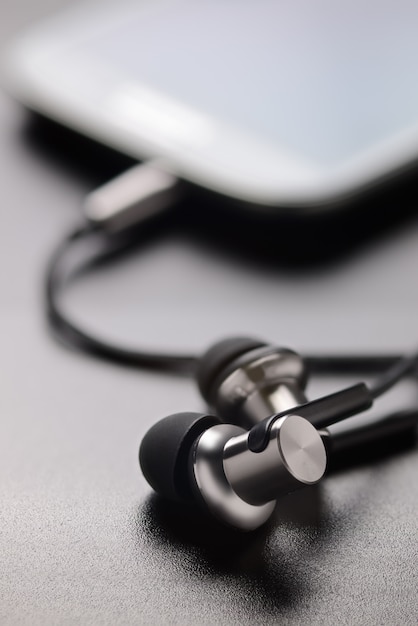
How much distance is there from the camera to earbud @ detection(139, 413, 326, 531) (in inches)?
17.6

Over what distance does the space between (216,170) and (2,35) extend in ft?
1.59

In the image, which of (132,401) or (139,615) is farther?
(132,401)

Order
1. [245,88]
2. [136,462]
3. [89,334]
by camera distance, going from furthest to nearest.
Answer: [245,88] < [89,334] < [136,462]

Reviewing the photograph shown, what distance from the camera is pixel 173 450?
479 mm

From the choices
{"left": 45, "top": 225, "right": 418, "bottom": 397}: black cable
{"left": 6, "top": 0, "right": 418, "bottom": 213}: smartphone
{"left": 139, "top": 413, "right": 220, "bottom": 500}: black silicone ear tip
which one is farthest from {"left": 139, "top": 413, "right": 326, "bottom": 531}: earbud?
{"left": 6, "top": 0, "right": 418, "bottom": 213}: smartphone

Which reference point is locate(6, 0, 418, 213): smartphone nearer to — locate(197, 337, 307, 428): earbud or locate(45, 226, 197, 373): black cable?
locate(45, 226, 197, 373): black cable

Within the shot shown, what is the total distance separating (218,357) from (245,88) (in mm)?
380

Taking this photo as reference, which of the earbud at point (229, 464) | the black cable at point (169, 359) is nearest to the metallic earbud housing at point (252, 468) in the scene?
the earbud at point (229, 464)

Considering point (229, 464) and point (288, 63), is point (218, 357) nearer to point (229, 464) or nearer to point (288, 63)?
point (229, 464)

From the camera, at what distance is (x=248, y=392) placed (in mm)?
523

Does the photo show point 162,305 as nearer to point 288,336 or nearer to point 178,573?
point 288,336

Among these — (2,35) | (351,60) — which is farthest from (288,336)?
(2,35)

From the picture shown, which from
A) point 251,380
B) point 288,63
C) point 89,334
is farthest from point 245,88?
point 251,380

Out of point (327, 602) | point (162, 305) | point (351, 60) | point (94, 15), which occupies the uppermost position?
point (94, 15)
